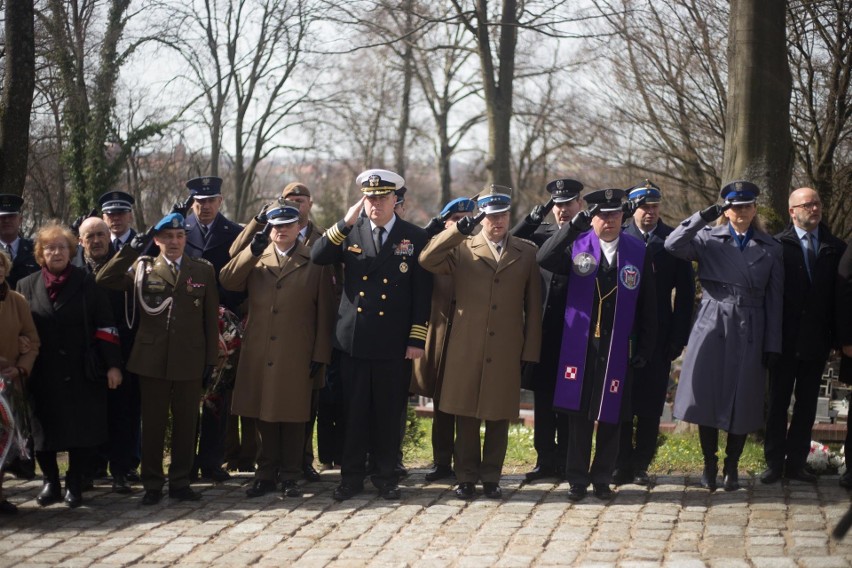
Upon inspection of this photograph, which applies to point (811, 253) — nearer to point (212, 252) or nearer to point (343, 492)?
point (343, 492)

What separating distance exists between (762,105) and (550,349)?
3.44 m

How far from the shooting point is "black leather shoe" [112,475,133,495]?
26.7 ft

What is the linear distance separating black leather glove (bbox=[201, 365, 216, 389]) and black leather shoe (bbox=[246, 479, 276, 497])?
83 cm

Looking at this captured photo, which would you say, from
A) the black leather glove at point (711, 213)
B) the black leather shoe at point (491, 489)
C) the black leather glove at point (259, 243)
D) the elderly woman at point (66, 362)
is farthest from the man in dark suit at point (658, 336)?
the elderly woman at point (66, 362)

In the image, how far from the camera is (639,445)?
27.0 ft

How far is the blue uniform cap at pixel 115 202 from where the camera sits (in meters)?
8.62

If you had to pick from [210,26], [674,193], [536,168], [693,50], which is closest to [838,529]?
[693,50]

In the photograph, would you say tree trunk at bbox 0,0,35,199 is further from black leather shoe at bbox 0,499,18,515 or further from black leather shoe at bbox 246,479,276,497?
black leather shoe at bbox 246,479,276,497

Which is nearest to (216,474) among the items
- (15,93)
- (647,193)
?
(647,193)

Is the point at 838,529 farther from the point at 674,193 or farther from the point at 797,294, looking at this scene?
the point at 674,193

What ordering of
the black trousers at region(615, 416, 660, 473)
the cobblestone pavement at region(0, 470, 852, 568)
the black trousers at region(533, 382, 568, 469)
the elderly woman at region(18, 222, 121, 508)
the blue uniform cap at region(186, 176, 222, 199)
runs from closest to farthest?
the cobblestone pavement at region(0, 470, 852, 568)
the elderly woman at region(18, 222, 121, 508)
the black trousers at region(615, 416, 660, 473)
the black trousers at region(533, 382, 568, 469)
the blue uniform cap at region(186, 176, 222, 199)

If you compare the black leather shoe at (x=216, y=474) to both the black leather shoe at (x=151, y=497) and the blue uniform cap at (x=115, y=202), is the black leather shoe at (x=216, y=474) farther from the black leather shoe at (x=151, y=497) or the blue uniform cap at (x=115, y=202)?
the blue uniform cap at (x=115, y=202)

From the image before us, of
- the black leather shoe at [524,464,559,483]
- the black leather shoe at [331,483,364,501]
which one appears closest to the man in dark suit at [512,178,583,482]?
the black leather shoe at [524,464,559,483]

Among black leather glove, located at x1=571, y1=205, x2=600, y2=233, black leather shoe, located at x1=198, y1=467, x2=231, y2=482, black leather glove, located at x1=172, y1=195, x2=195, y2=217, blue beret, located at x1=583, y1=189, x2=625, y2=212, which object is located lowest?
black leather shoe, located at x1=198, y1=467, x2=231, y2=482
